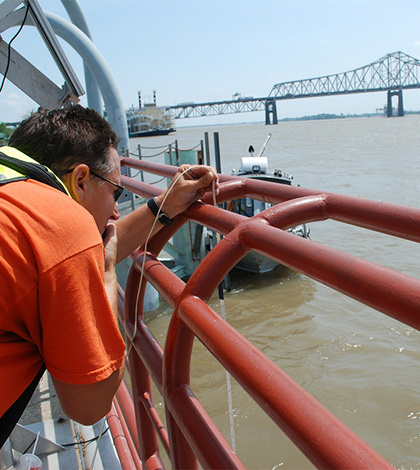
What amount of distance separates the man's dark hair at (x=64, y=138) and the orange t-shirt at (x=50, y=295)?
0.29 metres

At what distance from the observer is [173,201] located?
A: 1.44m

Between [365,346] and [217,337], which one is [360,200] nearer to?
[217,337]

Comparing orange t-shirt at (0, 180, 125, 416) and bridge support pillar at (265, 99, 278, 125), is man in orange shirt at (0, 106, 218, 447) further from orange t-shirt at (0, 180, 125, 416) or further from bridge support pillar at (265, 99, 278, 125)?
bridge support pillar at (265, 99, 278, 125)

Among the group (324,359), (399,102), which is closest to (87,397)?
(324,359)

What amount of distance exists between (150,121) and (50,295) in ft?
262

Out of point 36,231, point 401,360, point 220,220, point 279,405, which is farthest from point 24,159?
point 401,360

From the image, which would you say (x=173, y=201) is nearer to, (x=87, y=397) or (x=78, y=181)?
(x=78, y=181)

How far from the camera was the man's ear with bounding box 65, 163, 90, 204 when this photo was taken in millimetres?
1243

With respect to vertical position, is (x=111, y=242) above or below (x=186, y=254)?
above

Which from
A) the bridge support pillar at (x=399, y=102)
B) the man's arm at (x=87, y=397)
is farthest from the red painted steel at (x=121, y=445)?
the bridge support pillar at (x=399, y=102)

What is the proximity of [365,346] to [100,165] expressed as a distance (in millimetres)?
6228

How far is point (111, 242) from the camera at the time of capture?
1.53 meters

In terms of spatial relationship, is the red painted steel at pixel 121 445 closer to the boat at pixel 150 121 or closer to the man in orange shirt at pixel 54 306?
the man in orange shirt at pixel 54 306

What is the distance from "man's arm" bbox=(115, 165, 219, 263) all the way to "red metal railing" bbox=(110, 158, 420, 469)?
0.13ft
